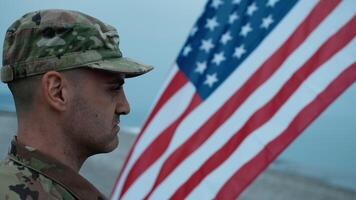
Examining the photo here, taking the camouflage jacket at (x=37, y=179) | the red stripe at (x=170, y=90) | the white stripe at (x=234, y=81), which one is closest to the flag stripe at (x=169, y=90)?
the red stripe at (x=170, y=90)

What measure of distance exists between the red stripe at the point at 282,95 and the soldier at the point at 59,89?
1.52 metres

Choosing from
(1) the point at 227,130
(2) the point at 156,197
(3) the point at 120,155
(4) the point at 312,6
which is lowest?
(3) the point at 120,155

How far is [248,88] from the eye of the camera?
2.86 meters

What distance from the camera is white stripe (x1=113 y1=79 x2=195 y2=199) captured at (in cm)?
293

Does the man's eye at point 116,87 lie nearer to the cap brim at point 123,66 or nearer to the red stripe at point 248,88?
the cap brim at point 123,66

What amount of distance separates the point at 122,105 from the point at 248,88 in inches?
59.7

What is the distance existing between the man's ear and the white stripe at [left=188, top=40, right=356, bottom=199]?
5.19 ft

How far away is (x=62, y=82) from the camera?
1.28 metres

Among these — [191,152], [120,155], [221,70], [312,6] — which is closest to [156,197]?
[191,152]

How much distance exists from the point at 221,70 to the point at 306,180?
8.86 m

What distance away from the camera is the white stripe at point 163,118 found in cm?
293

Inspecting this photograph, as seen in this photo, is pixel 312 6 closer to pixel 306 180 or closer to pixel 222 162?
pixel 222 162

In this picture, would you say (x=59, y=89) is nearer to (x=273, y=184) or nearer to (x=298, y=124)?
(x=298, y=124)

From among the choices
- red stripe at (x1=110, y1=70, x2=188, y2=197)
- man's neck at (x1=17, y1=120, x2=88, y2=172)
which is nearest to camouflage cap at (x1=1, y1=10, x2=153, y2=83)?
man's neck at (x1=17, y1=120, x2=88, y2=172)
